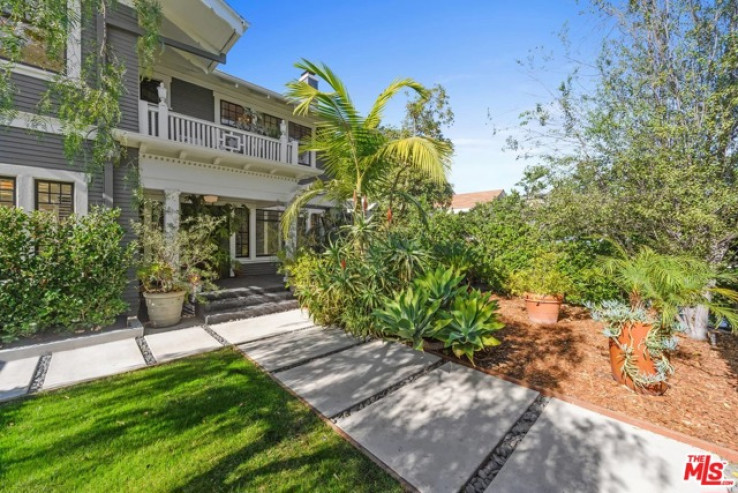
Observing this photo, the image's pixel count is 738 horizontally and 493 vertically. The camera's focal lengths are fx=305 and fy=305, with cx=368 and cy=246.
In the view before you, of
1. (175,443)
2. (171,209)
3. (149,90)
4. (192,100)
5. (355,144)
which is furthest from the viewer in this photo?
(192,100)

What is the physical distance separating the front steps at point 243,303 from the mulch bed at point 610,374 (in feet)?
14.9

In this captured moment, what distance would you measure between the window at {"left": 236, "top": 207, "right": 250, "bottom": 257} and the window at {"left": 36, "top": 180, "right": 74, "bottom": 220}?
457 centimetres

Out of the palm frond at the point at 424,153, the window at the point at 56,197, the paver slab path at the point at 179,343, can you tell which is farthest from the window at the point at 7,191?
the palm frond at the point at 424,153

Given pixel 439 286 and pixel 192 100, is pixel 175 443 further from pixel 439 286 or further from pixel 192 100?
pixel 192 100

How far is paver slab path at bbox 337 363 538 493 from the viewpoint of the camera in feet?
7.63

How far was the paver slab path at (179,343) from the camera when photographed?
15.0 feet

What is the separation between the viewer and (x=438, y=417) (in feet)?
9.72

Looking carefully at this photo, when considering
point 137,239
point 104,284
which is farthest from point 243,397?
point 137,239

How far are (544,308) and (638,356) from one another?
234cm

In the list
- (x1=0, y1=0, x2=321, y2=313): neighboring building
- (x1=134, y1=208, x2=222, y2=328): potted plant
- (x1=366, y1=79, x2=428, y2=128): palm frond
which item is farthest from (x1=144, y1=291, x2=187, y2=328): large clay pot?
(x1=366, y1=79, x2=428, y2=128): palm frond

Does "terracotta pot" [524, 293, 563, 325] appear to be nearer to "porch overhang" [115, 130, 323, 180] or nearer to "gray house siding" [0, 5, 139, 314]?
"porch overhang" [115, 130, 323, 180]

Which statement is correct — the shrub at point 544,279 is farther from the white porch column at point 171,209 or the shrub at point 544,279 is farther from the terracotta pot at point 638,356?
the white porch column at point 171,209

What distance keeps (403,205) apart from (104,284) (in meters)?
7.47

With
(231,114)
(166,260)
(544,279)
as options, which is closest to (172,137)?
(166,260)
